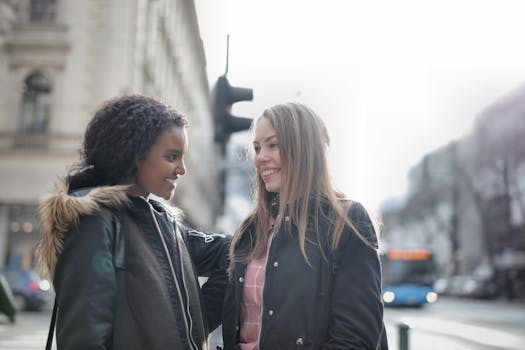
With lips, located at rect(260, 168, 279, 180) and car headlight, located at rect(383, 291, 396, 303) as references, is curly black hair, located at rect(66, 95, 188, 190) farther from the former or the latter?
car headlight, located at rect(383, 291, 396, 303)

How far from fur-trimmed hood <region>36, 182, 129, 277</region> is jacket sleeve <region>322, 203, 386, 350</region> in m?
0.96

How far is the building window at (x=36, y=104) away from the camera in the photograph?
19.2 m

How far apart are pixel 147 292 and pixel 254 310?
552 millimetres

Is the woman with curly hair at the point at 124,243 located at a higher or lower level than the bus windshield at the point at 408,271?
higher

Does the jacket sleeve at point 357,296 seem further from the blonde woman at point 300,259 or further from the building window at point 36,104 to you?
the building window at point 36,104

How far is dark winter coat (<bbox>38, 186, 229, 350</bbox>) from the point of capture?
7.31ft

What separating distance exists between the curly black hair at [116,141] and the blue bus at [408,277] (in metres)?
25.9

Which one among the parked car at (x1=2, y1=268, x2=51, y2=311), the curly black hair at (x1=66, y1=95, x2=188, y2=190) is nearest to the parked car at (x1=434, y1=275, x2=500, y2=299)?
the parked car at (x1=2, y1=268, x2=51, y2=311)

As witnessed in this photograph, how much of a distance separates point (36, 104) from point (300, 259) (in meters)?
18.4

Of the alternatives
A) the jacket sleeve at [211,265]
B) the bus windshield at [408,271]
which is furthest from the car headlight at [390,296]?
the jacket sleeve at [211,265]

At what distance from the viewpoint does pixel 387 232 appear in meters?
83.1

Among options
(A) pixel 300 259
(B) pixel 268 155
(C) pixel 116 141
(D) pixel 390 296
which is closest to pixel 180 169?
(C) pixel 116 141

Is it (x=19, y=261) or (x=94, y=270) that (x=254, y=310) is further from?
(x=19, y=261)

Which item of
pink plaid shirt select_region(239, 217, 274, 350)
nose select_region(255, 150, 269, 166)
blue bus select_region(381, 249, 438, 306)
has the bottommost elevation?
blue bus select_region(381, 249, 438, 306)
